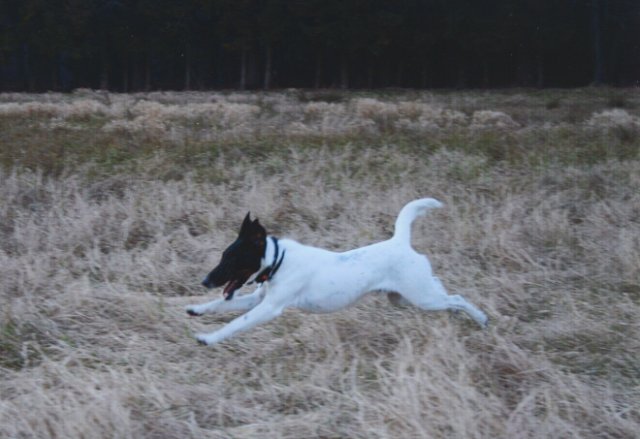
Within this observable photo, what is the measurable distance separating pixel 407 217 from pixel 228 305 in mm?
1216

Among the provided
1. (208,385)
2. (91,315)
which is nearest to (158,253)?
(91,315)

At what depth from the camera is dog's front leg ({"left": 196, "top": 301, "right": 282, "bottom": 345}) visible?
15.2 feet

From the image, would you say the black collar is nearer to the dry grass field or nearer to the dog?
the dog

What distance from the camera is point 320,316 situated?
17.6 feet

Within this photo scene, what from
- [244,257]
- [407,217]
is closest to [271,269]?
[244,257]

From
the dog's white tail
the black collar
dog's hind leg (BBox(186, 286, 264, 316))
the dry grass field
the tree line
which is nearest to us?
the dry grass field

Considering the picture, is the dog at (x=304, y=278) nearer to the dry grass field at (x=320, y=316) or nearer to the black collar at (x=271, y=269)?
the black collar at (x=271, y=269)

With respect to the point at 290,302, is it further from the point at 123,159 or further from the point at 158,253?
the point at 123,159

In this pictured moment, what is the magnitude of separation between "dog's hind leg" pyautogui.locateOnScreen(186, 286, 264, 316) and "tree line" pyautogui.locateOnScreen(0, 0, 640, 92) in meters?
31.8

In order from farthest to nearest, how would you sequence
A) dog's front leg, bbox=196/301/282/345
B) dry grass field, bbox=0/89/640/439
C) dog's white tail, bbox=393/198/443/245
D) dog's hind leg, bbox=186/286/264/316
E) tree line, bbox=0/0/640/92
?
tree line, bbox=0/0/640/92 → dog's white tail, bbox=393/198/443/245 → dog's hind leg, bbox=186/286/264/316 → dog's front leg, bbox=196/301/282/345 → dry grass field, bbox=0/89/640/439

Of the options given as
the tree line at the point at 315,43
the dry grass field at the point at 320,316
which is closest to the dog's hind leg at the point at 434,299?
the dry grass field at the point at 320,316

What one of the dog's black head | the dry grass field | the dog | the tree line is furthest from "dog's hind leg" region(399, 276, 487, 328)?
the tree line

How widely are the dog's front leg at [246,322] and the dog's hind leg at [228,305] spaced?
24 centimetres

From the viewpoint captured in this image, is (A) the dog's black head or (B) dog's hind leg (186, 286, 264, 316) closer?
(A) the dog's black head
